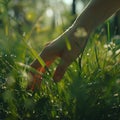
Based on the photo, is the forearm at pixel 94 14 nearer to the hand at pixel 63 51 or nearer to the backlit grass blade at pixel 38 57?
the hand at pixel 63 51

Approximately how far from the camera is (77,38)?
4.62ft

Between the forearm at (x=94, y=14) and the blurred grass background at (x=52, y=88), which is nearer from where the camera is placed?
the blurred grass background at (x=52, y=88)

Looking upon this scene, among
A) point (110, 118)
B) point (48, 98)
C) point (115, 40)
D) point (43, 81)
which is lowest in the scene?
point (110, 118)

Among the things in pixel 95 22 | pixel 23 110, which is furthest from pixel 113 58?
pixel 23 110

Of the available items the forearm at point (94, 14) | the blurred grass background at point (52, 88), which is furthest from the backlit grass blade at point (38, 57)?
the forearm at point (94, 14)

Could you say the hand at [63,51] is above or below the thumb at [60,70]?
above

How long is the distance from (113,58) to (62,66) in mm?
368

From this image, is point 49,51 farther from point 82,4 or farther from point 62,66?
point 82,4

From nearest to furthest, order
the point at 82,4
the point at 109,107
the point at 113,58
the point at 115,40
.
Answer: the point at 109,107, the point at 113,58, the point at 82,4, the point at 115,40

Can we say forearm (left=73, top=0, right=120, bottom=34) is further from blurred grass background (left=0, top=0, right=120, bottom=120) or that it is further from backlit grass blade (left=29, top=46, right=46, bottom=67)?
backlit grass blade (left=29, top=46, right=46, bottom=67)

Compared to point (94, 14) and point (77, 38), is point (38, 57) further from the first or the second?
point (94, 14)

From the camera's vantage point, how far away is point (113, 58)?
1.70m

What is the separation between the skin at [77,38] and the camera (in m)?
1.40

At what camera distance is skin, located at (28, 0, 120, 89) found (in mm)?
1399
